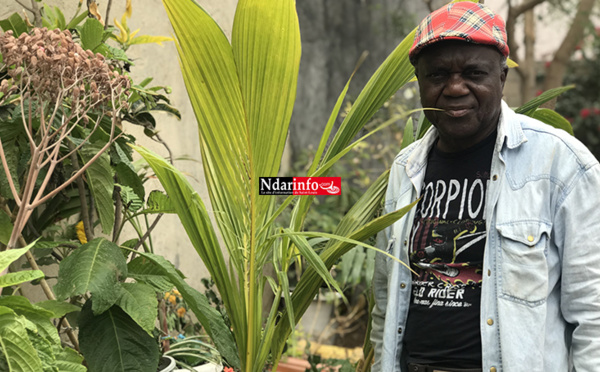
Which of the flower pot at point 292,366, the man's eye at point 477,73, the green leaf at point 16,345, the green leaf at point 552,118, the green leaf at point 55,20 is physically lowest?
the flower pot at point 292,366

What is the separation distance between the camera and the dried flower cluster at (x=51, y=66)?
1448mm

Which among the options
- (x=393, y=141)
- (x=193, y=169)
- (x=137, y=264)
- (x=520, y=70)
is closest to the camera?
(x=137, y=264)

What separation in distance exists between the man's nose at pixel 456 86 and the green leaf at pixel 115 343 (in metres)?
0.98

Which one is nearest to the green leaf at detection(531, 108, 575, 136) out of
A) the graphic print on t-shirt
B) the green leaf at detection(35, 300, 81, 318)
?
the graphic print on t-shirt

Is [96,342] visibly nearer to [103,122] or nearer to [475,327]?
[103,122]

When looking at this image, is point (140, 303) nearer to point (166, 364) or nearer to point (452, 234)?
point (166, 364)

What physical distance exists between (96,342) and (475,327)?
0.94 meters

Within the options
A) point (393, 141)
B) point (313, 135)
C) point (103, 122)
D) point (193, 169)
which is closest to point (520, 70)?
point (393, 141)

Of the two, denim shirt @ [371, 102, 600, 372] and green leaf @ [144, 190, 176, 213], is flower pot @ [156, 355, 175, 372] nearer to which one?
green leaf @ [144, 190, 176, 213]

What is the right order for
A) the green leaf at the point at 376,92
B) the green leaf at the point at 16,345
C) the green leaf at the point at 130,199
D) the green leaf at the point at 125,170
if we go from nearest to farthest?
the green leaf at the point at 16,345 < the green leaf at the point at 376,92 < the green leaf at the point at 125,170 < the green leaf at the point at 130,199

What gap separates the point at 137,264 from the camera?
188 cm

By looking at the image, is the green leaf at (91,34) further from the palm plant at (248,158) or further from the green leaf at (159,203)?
the green leaf at (159,203)

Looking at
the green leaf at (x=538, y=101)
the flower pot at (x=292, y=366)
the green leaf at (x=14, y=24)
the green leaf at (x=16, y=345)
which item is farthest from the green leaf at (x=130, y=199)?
the flower pot at (x=292, y=366)

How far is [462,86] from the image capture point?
1.45m
